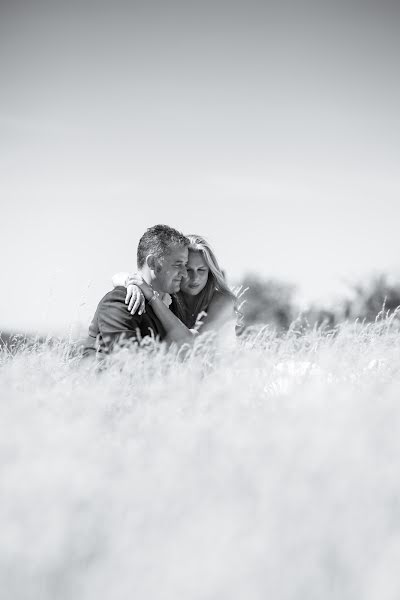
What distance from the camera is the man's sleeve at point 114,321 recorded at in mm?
4344

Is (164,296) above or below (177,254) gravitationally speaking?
below

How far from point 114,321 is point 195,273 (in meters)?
1.08

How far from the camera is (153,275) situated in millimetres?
4789

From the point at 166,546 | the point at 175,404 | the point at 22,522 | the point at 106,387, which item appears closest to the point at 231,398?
the point at 175,404

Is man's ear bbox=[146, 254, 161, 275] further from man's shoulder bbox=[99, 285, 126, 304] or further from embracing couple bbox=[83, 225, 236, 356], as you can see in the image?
man's shoulder bbox=[99, 285, 126, 304]

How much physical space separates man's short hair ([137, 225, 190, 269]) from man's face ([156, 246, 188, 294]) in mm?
41

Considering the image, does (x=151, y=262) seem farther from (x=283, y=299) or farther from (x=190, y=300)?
(x=283, y=299)

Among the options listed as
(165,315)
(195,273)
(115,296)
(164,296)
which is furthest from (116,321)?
(195,273)

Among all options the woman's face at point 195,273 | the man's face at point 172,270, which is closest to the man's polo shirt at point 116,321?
the man's face at point 172,270

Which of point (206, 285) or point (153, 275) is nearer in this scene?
point (153, 275)

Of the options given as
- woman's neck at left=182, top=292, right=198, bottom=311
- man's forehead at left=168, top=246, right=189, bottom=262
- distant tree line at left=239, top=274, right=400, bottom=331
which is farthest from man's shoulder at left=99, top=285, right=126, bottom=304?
distant tree line at left=239, top=274, right=400, bottom=331

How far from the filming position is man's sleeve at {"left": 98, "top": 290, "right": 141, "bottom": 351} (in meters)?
4.34

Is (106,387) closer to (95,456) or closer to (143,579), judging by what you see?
(95,456)

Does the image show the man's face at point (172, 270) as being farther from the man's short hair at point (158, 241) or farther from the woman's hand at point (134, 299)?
the woman's hand at point (134, 299)
